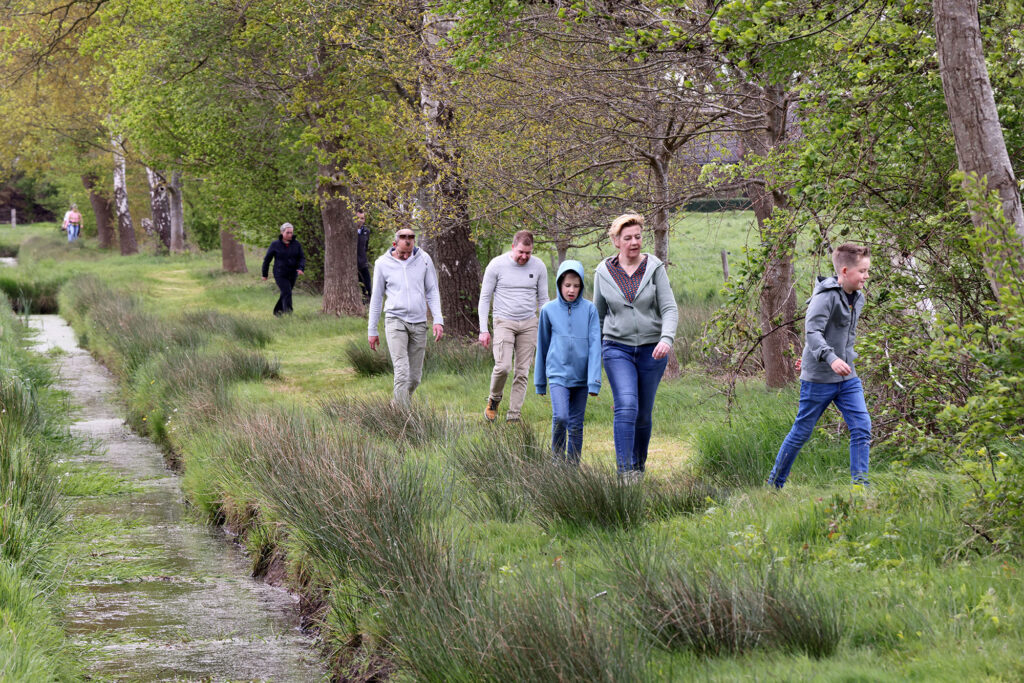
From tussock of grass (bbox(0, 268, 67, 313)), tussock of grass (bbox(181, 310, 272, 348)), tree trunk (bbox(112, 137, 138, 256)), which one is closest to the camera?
tussock of grass (bbox(181, 310, 272, 348))

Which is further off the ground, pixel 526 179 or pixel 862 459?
pixel 526 179

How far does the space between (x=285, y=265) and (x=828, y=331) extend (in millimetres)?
15733

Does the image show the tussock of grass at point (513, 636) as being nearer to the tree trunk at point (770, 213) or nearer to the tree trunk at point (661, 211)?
the tree trunk at point (770, 213)

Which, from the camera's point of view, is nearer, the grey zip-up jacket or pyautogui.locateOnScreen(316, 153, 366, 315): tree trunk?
the grey zip-up jacket

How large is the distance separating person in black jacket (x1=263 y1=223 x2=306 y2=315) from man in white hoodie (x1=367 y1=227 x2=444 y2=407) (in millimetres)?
10771

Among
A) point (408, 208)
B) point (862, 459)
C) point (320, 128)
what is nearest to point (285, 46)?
point (320, 128)

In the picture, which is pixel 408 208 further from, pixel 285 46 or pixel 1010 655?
pixel 1010 655

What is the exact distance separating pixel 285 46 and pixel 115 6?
3.66m

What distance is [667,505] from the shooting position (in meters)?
6.51

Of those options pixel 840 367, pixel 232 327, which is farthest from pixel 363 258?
pixel 840 367

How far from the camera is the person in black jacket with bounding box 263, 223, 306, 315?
21.2 metres

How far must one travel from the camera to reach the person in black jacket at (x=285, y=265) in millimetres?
21203

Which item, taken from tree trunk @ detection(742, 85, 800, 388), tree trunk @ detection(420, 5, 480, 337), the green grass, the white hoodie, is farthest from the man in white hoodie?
tree trunk @ detection(742, 85, 800, 388)

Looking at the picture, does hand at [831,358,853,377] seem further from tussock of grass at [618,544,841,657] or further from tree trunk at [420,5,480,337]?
tree trunk at [420,5,480,337]
